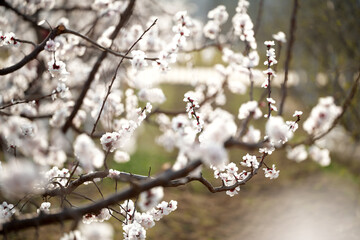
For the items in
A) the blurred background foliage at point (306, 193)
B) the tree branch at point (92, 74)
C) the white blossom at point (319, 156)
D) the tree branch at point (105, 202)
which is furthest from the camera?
the blurred background foliage at point (306, 193)

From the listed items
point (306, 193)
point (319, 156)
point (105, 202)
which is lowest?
point (105, 202)

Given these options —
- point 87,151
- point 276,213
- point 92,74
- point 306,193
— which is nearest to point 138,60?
point 92,74

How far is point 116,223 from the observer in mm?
4492

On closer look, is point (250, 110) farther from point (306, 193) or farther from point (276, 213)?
point (306, 193)

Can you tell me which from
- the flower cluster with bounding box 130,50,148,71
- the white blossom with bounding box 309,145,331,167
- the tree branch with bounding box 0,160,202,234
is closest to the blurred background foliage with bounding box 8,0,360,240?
the white blossom with bounding box 309,145,331,167

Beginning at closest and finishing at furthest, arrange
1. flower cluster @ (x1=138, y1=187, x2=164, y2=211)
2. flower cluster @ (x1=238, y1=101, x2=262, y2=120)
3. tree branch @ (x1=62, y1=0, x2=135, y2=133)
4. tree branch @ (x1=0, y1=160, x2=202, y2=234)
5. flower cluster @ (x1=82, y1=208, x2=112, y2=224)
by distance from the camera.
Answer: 1. tree branch @ (x1=0, y1=160, x2=202, y2=234)
2. flower cluster @ (x1=138, y1=187, x2=164, y2=211)
3. flower cluster @ (x1=238, y1=101, x2=262, y2=120)
4. flower cluster @ (x1=82, y1=208, x2=112, y2=224)
5. tree branch @ (x1=62, y1=0, x2=135, y2=133)

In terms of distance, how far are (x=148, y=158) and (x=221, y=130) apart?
6089 mm

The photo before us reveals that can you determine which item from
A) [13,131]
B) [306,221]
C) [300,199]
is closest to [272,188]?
[300,199]

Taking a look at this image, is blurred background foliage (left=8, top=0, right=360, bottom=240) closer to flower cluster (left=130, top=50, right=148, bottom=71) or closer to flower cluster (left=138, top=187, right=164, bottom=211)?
flower cluster (left=130, top=50, right=148, bottom=71)

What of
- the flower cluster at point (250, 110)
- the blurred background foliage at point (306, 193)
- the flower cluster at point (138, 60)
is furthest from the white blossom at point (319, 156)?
the blurred background foliage at point (306, 193)

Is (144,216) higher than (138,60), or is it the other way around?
(138,60)

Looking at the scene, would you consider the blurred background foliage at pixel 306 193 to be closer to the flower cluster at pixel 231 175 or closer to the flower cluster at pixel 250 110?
the flower cluster at pixel 231 175

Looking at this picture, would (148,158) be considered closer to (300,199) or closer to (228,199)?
(228,199)

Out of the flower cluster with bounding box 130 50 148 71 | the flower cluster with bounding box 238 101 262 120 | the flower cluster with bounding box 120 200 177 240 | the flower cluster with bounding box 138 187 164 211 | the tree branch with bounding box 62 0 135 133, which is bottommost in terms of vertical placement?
the flower cluster with bounding box 138 187 164 211
